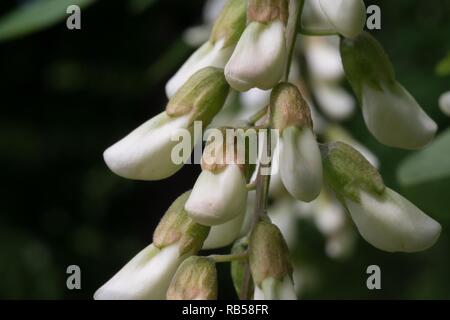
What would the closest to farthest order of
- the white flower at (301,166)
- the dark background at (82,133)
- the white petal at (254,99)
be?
the white flower at (301,166), the white petal at (254,99), the dark background at (82,133)

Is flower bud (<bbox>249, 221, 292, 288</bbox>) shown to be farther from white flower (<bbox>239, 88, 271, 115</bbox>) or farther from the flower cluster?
white flower (<bbox>239, 88, 271, 115</bbox>)

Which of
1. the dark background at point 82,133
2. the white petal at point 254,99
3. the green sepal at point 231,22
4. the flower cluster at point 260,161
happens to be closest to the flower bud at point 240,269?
the flower cluster at point 260,161

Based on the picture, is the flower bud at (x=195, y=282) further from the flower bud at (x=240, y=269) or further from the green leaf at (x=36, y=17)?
→ the green leaf at (x=36, y=17)

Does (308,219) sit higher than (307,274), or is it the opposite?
(308,219)

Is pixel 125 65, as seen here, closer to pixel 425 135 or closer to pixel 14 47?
pixel 14 47

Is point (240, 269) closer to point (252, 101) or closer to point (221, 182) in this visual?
point (221, 182)

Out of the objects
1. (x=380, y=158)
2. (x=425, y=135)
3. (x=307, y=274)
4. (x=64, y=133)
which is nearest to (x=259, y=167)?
(x=425, y=135)

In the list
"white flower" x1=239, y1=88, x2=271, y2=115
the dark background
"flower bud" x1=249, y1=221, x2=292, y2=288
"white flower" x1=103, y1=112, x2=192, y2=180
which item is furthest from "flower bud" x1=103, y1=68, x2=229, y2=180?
the dark background

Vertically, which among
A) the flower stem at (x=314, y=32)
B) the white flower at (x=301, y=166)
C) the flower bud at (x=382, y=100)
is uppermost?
the flower stem at (x=314, y=32)
